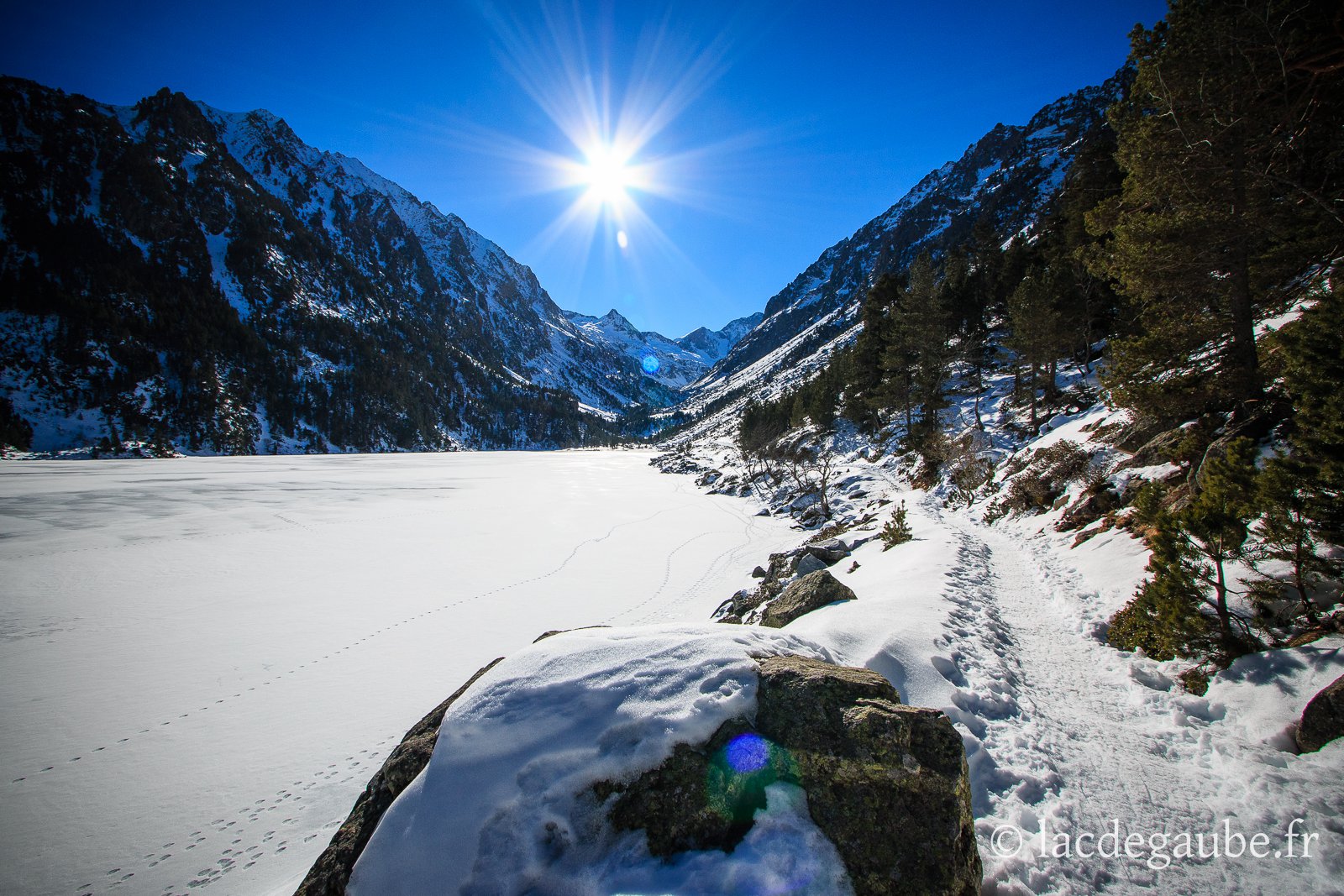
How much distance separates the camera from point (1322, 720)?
3.74 metres

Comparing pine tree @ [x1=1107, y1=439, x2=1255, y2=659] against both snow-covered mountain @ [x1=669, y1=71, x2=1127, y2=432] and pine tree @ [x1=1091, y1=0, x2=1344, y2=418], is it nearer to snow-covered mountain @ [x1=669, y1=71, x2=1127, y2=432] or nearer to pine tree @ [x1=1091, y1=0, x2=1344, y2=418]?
pine tree @ [x1=1091, y1=0, x2=1344, y2=418]

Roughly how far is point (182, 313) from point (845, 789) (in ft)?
510

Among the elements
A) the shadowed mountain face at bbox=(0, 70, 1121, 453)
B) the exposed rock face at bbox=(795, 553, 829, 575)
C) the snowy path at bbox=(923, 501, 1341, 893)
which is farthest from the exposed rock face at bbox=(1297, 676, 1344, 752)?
the shadowed mountain face at bbox=(0, 70, 1121, 453)

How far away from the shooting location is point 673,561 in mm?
18953

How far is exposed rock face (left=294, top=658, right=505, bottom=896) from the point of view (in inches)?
110

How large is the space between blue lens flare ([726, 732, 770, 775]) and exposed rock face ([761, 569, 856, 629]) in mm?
5539

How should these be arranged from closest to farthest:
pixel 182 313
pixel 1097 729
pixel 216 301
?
pixel 1097 729 → pixel 182 313 → pixel 216 301

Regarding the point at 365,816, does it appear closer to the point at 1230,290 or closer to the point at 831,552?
the point at 831,552

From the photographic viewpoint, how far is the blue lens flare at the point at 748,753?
2.95 m

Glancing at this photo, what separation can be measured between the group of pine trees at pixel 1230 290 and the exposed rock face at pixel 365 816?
7666 mm

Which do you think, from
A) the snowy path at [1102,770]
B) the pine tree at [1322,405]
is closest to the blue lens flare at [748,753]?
the snowy path at [1102,770]

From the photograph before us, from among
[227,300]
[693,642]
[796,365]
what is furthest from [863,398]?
[227,300]

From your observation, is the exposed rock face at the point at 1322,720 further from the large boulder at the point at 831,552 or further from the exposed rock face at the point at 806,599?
the large boulder at the point at 831,552

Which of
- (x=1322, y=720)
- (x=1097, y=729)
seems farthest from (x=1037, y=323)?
(x=1322, y=720)
